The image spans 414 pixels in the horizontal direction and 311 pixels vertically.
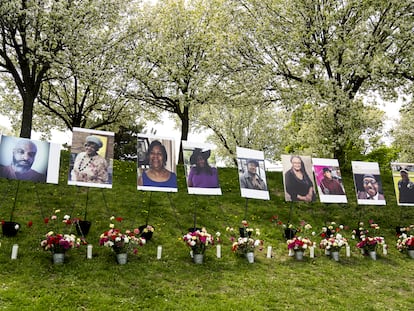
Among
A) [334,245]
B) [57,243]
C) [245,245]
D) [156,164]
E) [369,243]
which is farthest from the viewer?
[156,164]

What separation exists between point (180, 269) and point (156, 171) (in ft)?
11.7

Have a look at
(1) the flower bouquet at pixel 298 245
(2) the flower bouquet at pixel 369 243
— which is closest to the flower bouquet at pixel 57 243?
(1) the flower bouquet at pixel 298 245

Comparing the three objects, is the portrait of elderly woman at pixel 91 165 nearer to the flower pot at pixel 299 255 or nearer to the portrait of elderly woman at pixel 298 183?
the flower pot at pixel 299 255

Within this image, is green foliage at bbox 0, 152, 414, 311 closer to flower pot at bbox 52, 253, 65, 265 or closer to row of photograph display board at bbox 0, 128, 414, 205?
flower pot at bbox 52, 253, 65, 265

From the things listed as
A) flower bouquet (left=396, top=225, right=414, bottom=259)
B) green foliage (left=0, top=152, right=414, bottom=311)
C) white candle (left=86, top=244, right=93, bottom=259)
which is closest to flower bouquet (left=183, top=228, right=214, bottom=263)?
green foliage (left=0, top=152, right=414, bottom=311)

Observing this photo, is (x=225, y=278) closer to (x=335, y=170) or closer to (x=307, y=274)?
(x=307, y=274)

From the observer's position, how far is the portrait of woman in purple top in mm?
12809

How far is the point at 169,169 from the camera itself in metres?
12.8

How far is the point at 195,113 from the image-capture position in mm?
33406

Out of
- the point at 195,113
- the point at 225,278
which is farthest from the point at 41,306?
the point at 195,113

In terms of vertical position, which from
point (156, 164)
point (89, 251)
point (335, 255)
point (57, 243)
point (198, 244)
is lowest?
point (335, 255)

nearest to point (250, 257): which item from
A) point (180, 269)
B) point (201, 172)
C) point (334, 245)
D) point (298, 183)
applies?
point (180, 269)

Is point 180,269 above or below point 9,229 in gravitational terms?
below

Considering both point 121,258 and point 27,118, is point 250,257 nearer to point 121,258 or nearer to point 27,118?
point 121,258
